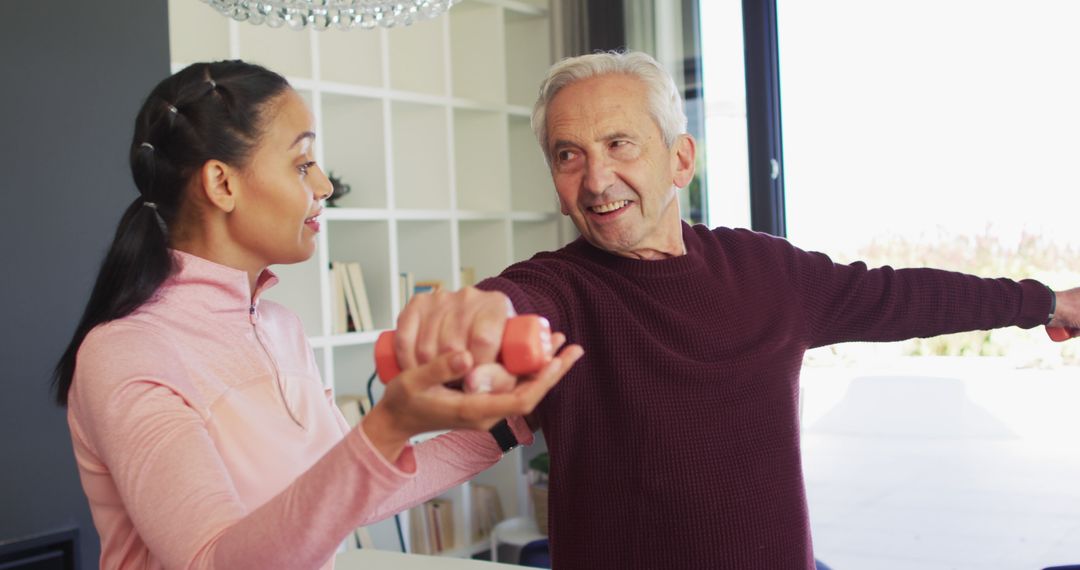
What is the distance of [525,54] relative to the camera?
195 inches

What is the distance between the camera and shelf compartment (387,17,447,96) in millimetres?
4531

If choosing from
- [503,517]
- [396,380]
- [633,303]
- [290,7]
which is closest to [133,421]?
[396,380]

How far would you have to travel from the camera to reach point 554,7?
4793 mm

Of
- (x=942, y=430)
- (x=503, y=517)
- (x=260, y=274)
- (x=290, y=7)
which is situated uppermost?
(x=290, y=7)

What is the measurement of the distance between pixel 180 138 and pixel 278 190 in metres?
0.15

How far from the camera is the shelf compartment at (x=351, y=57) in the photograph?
4.40 m

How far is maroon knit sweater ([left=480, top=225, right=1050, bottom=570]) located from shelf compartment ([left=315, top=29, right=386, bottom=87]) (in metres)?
3.07

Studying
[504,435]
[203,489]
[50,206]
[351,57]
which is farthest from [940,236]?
[203,489]

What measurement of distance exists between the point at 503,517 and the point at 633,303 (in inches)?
134

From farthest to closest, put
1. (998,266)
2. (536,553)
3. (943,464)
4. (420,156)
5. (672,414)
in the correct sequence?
(420,156) → (943,464) → (998,266) → (536,553) → (672,414)

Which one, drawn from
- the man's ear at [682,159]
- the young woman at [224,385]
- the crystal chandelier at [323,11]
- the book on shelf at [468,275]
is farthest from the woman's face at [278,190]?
the book on shelf at [468,275]

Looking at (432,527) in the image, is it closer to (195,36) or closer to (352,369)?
(352,369)

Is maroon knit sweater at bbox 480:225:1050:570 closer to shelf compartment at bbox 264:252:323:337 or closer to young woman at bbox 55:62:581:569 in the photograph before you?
young woman at bbox 55:62:581:569

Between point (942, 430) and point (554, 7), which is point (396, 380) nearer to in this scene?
point (942, 430)
